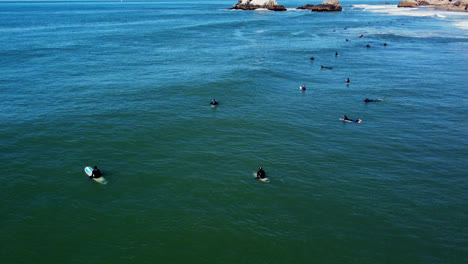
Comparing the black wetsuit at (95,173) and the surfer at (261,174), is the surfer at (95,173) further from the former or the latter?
the surfer at (261,174)

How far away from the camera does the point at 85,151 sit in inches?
1469

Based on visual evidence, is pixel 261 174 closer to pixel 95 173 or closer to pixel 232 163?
pixel 232 163

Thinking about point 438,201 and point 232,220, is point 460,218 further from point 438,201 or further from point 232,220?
point 232,220

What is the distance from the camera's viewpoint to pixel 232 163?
3500 centimetres

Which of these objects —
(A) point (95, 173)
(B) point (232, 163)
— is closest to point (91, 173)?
(A) point (95, 173)

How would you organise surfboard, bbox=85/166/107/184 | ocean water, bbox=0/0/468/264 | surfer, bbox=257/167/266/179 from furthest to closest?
surfer, bbox=257/167/266/179
surfboard, bbox=85/166/107/184
ocean water, bbox=0/0/468/264

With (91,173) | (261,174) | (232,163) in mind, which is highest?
(261,174)

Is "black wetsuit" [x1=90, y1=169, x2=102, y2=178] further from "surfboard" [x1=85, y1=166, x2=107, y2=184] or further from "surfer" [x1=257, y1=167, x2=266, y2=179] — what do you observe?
"surfer" [x1=257, y1=167, x2=266, y2=179]

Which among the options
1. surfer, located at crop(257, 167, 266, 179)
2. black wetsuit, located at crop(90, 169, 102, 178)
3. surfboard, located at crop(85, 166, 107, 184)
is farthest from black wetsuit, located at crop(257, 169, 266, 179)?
black wetsuit, located at crop(90, 169, 102, 178)

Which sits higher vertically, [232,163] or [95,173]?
[95,173]

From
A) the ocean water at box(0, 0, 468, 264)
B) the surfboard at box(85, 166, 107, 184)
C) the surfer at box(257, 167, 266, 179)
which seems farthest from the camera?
the surfer at box(257, 167, 266, 179)

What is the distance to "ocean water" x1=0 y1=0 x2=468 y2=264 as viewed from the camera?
80.3ft

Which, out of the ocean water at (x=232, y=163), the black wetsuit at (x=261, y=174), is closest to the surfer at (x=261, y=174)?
the black wetsuit at (x=261, y=174)

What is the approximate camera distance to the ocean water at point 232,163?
24469 mm
